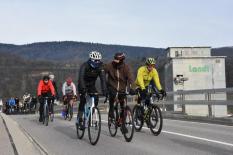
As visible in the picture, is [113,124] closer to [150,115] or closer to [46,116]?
[150,115]

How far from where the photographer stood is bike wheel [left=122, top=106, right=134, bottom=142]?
11199 millimetres

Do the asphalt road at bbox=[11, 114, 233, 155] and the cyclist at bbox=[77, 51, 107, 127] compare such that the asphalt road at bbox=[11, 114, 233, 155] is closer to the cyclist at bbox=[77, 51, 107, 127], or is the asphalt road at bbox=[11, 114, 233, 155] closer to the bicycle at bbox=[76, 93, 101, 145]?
→ the bicycle at bbox=[76, 93, 101, 145]

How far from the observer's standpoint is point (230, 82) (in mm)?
99312

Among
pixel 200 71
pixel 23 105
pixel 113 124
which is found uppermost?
pixel 200 71

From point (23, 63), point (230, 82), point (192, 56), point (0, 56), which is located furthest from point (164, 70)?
point (0, 56)

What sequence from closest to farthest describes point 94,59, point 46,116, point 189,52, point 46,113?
point 94,59, point 46,116, point 46,113, point 189,52

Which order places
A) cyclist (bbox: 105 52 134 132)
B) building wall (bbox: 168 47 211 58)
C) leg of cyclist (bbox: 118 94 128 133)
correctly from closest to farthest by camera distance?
leg of cyclist (bbox: 118 94 128 133), cyclist (bbox: 105 52 134 132), building wall (bbox: 168 47 211 58)

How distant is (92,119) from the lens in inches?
432

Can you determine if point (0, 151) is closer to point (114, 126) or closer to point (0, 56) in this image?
point (114, 126)

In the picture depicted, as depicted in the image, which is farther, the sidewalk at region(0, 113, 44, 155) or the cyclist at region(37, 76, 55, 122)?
the cyclist at region(37, 76, 55, 122)

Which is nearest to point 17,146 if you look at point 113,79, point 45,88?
point 113,79

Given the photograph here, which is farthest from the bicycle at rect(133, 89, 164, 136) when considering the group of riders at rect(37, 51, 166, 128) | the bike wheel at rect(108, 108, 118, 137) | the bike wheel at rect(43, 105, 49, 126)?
the bike wheel at rect(43, 105, 49, 126)

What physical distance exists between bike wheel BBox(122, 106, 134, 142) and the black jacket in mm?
730

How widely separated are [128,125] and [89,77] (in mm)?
1250
